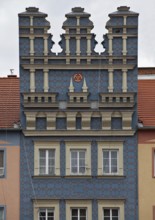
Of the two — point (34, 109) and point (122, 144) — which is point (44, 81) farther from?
point (122, 144)

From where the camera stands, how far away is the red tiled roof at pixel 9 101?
171 ft

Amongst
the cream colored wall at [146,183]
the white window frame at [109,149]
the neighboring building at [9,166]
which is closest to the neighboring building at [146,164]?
the cream colored wall at [146,183]

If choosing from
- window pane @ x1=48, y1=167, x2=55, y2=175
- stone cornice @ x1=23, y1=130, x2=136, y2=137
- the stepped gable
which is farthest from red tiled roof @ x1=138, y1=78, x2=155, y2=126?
window pane @ x1=48, y1=167, x2=55, y2=175

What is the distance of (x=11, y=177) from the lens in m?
51.2

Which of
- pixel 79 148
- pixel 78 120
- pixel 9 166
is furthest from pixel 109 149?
pixel 9 166

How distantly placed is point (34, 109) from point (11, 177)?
316 cm

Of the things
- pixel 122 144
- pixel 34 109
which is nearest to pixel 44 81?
pixel 34 109

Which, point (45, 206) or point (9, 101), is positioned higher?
point (9, 101)

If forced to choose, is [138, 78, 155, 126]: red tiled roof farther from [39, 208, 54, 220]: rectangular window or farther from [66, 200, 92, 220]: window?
[39, 208, 54, 220]: rectangular window

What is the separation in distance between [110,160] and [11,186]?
449 centimetres

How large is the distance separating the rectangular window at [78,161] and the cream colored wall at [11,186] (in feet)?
7.92

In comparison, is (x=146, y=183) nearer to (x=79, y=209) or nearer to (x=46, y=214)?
(x=79, y=209)

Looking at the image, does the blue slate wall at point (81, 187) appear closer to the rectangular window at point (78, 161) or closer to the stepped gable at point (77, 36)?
the rectangular window at point (78, 161)

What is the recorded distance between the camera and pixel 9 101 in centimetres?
5356
